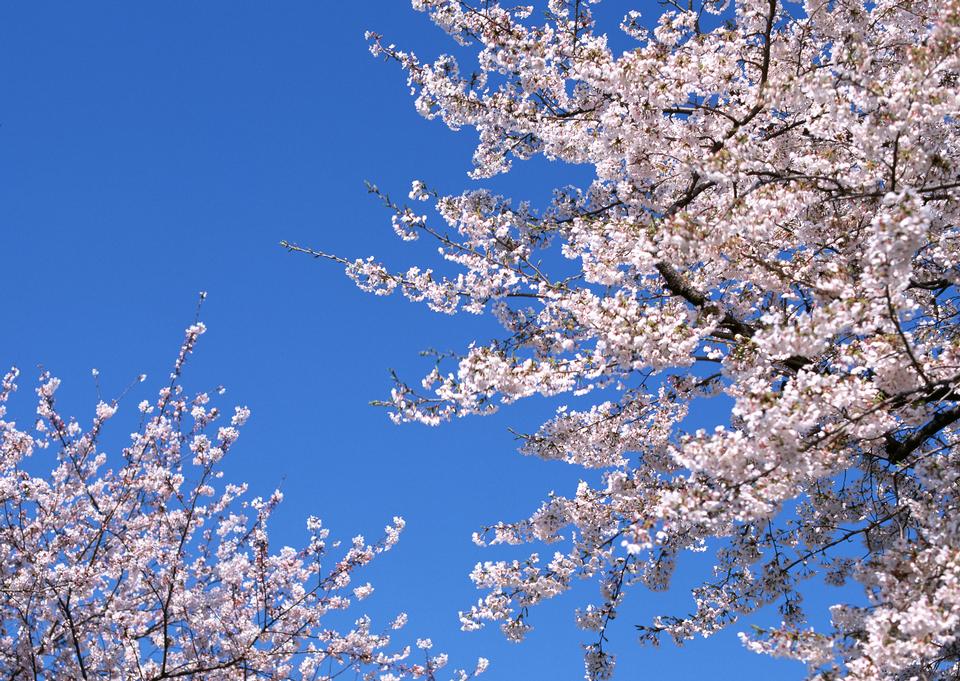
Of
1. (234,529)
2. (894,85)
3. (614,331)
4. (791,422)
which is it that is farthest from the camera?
(234,529)

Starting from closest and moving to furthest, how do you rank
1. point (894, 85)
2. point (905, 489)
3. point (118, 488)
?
point (894, 85) < point (905, 489) < point (118, 488)

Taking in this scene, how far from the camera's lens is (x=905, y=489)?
713 centimetres

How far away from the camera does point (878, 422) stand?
555cm

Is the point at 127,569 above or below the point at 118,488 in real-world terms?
below

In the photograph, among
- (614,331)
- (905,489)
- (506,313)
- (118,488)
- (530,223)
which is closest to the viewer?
(614,331)

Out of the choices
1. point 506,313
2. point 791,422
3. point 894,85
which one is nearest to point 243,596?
point 506,313

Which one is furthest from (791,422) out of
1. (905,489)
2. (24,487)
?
(24,487)

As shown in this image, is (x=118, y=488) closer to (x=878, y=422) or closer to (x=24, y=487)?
(x=24, y=487)

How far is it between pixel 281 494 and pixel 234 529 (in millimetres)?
1186

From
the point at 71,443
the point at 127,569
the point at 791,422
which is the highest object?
the point at 71,443

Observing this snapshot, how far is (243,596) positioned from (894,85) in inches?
374

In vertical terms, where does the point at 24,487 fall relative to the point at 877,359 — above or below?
above

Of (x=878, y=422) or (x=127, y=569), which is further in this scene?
(x=127, y=569)

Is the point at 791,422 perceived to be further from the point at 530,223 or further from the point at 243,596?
the point at 243,596
